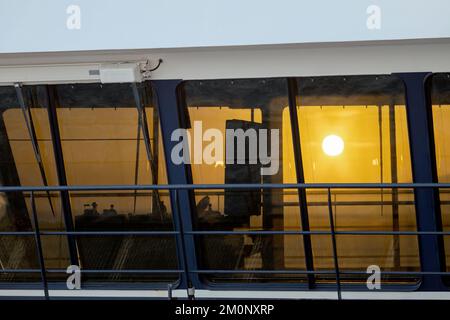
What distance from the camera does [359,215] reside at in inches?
234

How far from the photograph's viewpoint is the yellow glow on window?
19.4ft

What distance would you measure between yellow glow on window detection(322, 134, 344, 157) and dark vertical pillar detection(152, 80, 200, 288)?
3.59 feet

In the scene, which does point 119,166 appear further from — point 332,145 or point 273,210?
point 332,145

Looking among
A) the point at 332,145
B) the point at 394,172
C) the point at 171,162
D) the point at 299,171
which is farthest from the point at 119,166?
the point at 394,172

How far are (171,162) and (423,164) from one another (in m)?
1.92

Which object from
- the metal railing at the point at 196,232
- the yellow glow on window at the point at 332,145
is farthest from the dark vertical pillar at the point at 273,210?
the yellow glow on window at the point at 332,145

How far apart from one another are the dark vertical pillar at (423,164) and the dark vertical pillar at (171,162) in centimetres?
172

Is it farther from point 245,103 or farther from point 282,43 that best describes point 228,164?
point 282,43

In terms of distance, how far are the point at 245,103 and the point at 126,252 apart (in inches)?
60.3

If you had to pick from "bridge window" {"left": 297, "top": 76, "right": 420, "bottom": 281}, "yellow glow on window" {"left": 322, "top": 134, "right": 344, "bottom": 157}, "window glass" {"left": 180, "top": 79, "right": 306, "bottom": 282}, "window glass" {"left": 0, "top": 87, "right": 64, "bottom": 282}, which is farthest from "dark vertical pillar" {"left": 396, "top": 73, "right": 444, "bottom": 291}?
"window glass" {"left": 0, "top": 87, "right": 64, "bottom": 282}

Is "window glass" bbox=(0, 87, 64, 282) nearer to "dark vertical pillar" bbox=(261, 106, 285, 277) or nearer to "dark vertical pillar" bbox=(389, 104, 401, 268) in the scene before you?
"dark vertical pillar" bbox=(261, 106, 285, 277)

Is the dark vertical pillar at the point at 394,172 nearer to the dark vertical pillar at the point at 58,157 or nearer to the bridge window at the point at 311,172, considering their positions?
the bridge window at the point at 311,172

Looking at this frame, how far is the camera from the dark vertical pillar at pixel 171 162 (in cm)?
589

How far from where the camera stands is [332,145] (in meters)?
5.94
